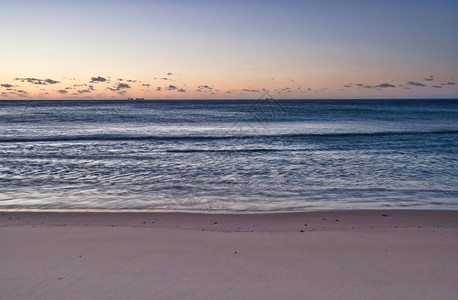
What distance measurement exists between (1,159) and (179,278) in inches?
609

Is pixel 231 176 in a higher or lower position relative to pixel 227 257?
lower

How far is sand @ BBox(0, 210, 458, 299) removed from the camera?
4.59 metres

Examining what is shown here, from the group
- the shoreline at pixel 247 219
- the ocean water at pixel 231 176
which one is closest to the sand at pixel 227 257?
the shoreline at pixel 247 219

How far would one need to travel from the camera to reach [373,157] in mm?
17219

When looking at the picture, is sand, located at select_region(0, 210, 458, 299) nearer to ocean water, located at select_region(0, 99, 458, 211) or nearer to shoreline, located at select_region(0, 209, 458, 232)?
shoreline, located at select_region(0, 209, 458, 232)

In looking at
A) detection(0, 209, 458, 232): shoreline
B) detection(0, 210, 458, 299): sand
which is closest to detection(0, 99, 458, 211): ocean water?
detection(0, 209, 458, 232): shoreline

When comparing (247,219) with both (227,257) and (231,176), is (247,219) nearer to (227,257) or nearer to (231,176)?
(227,257)

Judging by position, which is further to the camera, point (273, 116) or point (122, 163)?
point (273, 116)

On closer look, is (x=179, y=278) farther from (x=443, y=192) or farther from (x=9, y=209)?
(x=443, y=192)

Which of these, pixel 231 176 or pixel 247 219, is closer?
pixel 247 219

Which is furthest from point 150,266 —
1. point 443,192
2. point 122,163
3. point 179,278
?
point 122,163

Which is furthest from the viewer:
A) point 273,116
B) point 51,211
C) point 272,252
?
point 273,116

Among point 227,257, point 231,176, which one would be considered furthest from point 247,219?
point 231,176

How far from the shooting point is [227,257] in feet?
18.5
